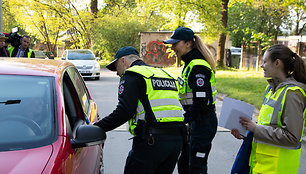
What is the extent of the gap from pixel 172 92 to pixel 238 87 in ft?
35.7

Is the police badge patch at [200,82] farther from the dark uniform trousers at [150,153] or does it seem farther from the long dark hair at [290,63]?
the long dark hair at [290,63]

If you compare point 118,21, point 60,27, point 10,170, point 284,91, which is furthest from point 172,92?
point 60,27

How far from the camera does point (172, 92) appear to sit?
263 cm

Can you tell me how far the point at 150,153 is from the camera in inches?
97.6

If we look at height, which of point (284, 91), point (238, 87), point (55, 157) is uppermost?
point (284, 91)

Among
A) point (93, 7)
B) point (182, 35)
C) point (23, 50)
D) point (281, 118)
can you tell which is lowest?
point (281, 118)

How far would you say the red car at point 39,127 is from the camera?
2.04 meters

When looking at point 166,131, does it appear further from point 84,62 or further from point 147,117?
point 84,62

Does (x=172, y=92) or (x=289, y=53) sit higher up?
(x=289, y=53)

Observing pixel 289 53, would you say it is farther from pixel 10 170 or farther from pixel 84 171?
pixel 10 170

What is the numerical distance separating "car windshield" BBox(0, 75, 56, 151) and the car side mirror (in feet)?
0.55

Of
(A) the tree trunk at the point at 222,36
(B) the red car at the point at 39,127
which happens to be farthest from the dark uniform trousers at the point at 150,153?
(A) the tree trunk at the point at 222,36

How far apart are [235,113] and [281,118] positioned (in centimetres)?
37

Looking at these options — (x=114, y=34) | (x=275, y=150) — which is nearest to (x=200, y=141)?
(x=275, y=150)
